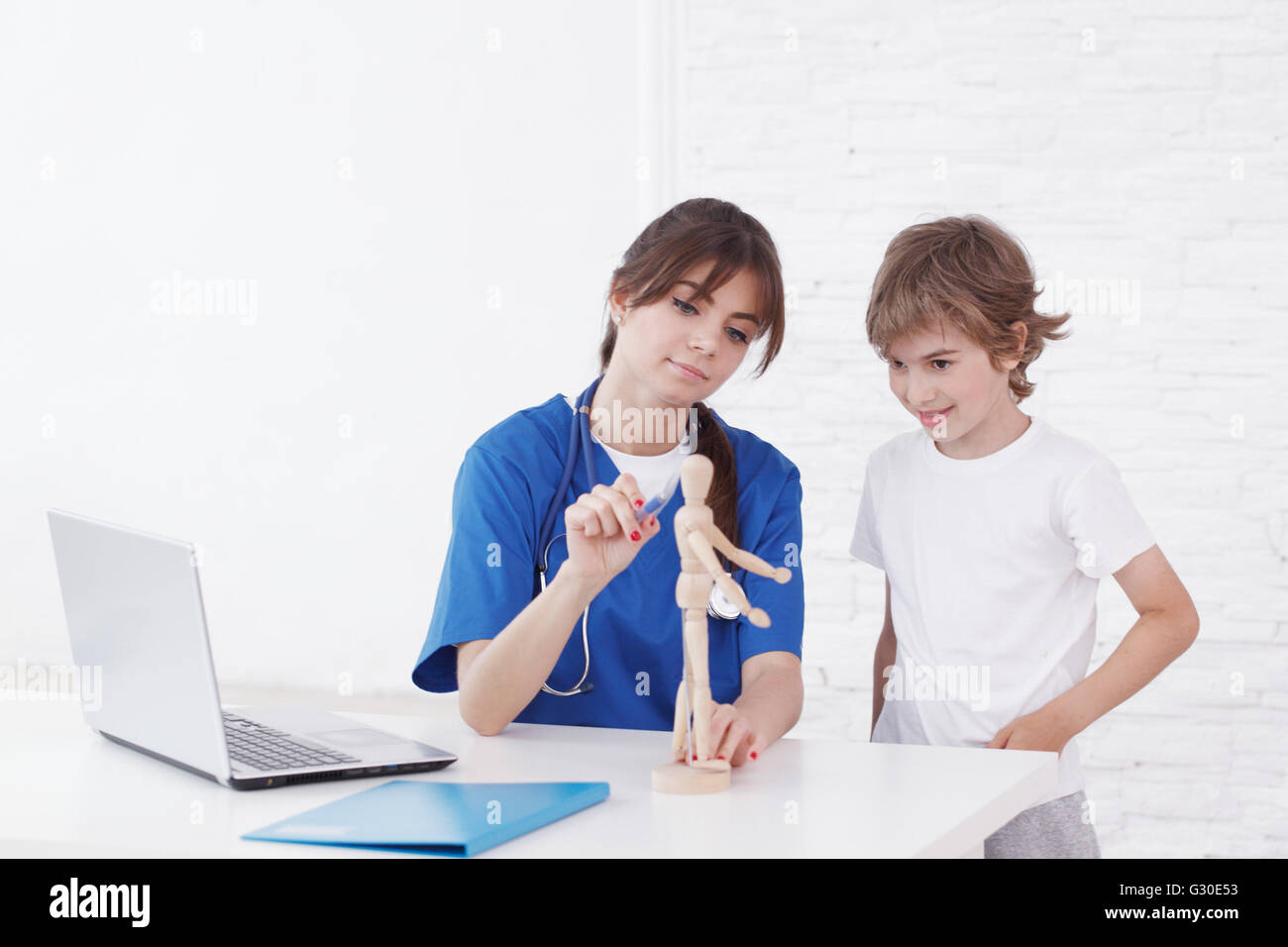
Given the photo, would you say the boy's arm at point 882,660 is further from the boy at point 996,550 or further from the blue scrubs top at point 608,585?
the blue scrubs top at point 608,585

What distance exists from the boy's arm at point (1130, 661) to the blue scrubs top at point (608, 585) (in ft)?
1.21

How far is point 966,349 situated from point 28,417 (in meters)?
4.27

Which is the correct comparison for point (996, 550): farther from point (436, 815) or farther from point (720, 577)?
point (436, 815)

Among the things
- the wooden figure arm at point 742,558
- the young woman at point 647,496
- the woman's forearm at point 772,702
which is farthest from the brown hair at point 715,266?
the wooden figure arm at point 742,558

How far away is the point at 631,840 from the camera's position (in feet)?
3.67

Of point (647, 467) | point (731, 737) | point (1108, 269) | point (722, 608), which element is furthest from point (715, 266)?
point (1108, 269)

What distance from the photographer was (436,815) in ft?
3.80

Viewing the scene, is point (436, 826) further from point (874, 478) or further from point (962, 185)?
point (962, 185)

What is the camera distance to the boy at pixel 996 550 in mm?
1836

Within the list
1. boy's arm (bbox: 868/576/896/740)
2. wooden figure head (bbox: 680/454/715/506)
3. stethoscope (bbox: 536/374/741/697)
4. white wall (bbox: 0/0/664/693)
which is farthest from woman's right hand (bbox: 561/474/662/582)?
white wall (bbox: 0/0/664/693)

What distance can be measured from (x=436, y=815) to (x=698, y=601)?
34cm

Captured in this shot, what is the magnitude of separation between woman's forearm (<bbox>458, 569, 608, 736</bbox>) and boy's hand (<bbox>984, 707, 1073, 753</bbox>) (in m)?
0.66

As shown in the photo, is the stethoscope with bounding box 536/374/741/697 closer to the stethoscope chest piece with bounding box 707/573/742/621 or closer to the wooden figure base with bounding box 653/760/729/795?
the stethoscope chest piece with bounding box 707/573/742/621
